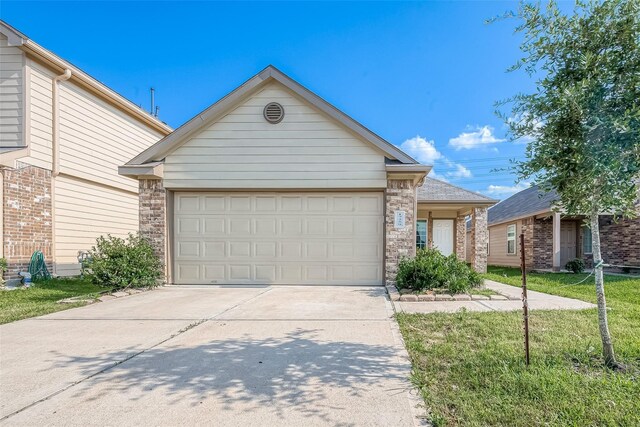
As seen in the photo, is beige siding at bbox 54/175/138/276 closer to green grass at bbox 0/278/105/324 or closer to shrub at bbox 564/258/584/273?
green grass at bbox 0/278/105/324

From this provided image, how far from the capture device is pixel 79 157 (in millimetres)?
11289

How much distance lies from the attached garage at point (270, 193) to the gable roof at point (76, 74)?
4.09 metres

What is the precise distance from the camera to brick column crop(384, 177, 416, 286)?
341 inches

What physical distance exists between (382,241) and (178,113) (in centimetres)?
1811

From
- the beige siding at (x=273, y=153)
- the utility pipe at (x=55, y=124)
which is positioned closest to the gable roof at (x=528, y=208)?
the beige siding at (x=273, y=153)

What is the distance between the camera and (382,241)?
895cm

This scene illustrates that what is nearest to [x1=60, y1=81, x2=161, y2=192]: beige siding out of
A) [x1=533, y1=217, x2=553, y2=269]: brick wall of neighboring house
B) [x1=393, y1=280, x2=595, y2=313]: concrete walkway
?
[x1=393, y1=280, x2=595, y2=313]: concrete walkway

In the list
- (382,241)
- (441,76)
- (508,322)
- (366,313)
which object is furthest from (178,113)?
(508,322)

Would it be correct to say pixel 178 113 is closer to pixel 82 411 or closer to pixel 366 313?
pixel 366 313

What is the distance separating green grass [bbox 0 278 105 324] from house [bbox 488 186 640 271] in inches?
556

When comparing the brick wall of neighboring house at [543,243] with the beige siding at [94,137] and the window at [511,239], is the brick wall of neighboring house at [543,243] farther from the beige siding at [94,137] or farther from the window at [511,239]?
the beige siding at [94,137]

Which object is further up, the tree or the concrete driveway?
the tree

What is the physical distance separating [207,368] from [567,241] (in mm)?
16674

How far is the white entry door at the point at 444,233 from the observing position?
52.2 ft
